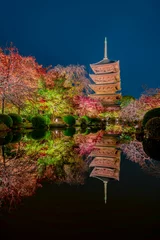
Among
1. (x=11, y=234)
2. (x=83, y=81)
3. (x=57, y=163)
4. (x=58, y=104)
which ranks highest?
(x=83, y=81)

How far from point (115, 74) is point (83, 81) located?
849 cm

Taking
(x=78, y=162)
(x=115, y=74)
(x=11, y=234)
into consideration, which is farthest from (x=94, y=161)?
(x=115, y=74)

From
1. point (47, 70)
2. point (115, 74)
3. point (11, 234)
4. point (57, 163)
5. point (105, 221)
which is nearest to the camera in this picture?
point (11, 234)

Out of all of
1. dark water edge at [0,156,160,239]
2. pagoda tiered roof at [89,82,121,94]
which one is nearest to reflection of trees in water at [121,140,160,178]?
dark water edge at [0,156,160,239]

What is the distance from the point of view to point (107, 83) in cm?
3762

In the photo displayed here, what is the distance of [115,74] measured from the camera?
122 ft

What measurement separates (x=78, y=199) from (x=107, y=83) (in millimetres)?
34947

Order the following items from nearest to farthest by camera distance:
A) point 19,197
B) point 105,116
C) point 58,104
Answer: point 19,197, point 58,104, point 105,116

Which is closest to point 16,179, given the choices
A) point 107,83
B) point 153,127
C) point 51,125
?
point 153,127

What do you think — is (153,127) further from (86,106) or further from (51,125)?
(86,106)

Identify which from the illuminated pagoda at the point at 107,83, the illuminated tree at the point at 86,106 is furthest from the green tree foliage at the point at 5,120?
the illuminated pagoda at the point at 107,83

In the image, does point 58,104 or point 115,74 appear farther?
point 115,74

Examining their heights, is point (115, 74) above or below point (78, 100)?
above

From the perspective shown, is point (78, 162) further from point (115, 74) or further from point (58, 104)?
point (115, 74)
